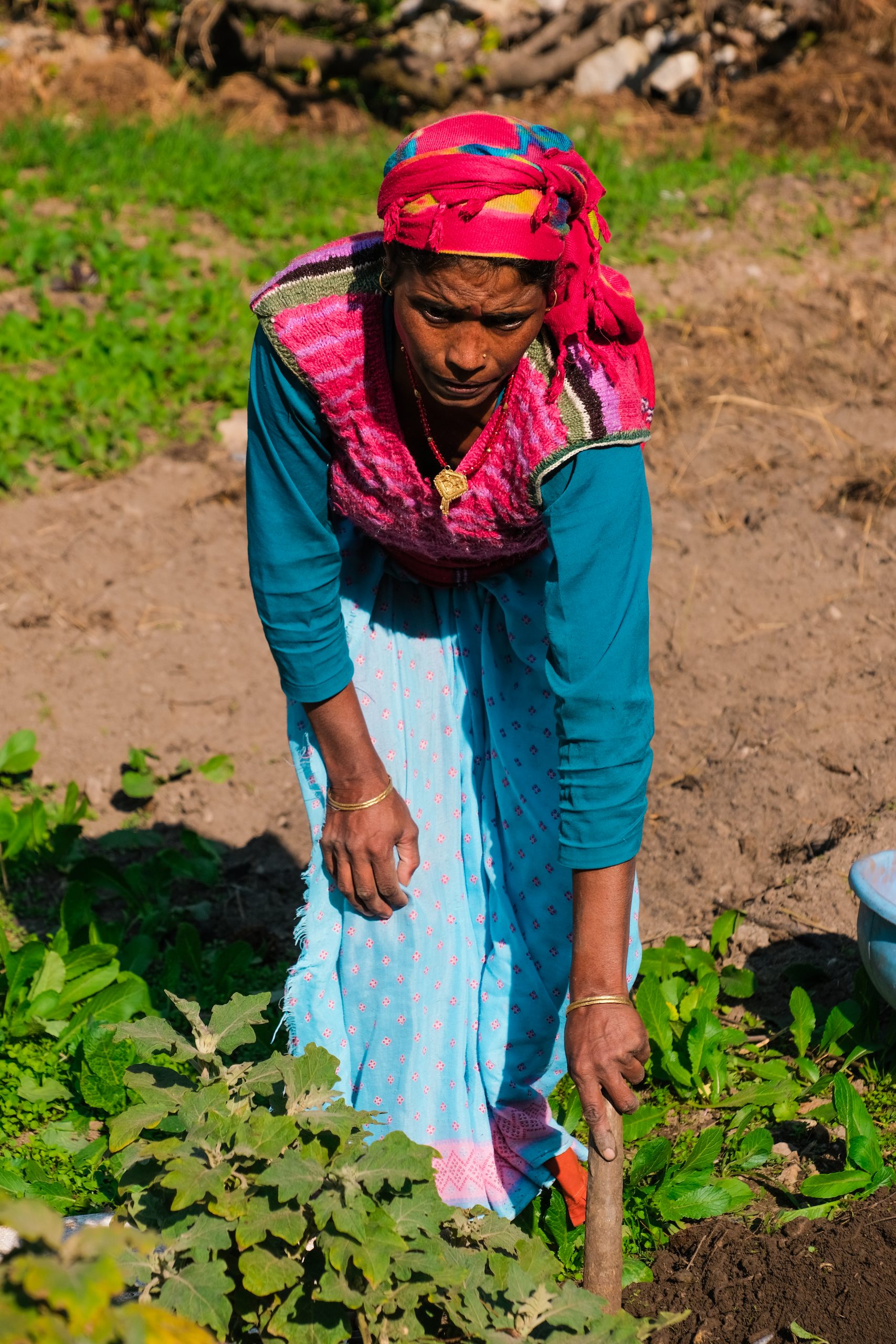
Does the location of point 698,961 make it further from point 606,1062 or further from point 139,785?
point 139,785

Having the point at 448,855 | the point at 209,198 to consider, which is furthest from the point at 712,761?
the point at 209,198

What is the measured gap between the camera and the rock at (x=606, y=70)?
336 inches

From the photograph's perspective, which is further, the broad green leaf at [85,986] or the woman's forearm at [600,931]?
the broad green leaf at [85,986]

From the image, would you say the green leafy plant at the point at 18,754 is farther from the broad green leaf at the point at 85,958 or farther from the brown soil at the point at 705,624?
the broad green leaf at the point at 85,958

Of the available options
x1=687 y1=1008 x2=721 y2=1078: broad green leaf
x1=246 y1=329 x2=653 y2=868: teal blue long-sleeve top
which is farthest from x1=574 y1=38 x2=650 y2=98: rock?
x1=246 y1=329 x2=653 y2=868: teal blue long-sleeve top

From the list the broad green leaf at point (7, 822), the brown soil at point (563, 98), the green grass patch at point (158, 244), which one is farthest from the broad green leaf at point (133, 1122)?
the brown soil at point (563, 98)

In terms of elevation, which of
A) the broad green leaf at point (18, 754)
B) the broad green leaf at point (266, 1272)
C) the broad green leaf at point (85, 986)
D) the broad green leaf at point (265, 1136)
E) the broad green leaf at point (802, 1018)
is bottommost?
the broad green leaf at point (18, 754)

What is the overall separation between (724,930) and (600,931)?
1171 millimetres

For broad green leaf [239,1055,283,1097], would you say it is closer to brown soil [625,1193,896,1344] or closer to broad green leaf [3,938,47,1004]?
brown soil [625,1193,896,1344]

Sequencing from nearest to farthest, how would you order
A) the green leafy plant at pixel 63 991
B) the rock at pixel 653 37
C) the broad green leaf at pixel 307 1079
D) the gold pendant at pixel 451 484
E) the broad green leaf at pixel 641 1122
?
the broad green leaf at pixel 307 1079, the gold pendant at pixel 451 484, the broad green leaf at pixel 641 1122, the green leafy plant at pixel 63 991, the rock at pixel 653 37

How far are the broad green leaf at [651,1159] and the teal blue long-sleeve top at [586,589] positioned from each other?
0.77 m

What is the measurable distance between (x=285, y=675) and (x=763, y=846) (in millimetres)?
1677

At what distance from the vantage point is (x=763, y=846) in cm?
338

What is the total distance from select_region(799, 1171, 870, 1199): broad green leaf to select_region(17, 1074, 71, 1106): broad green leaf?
1.46 m
